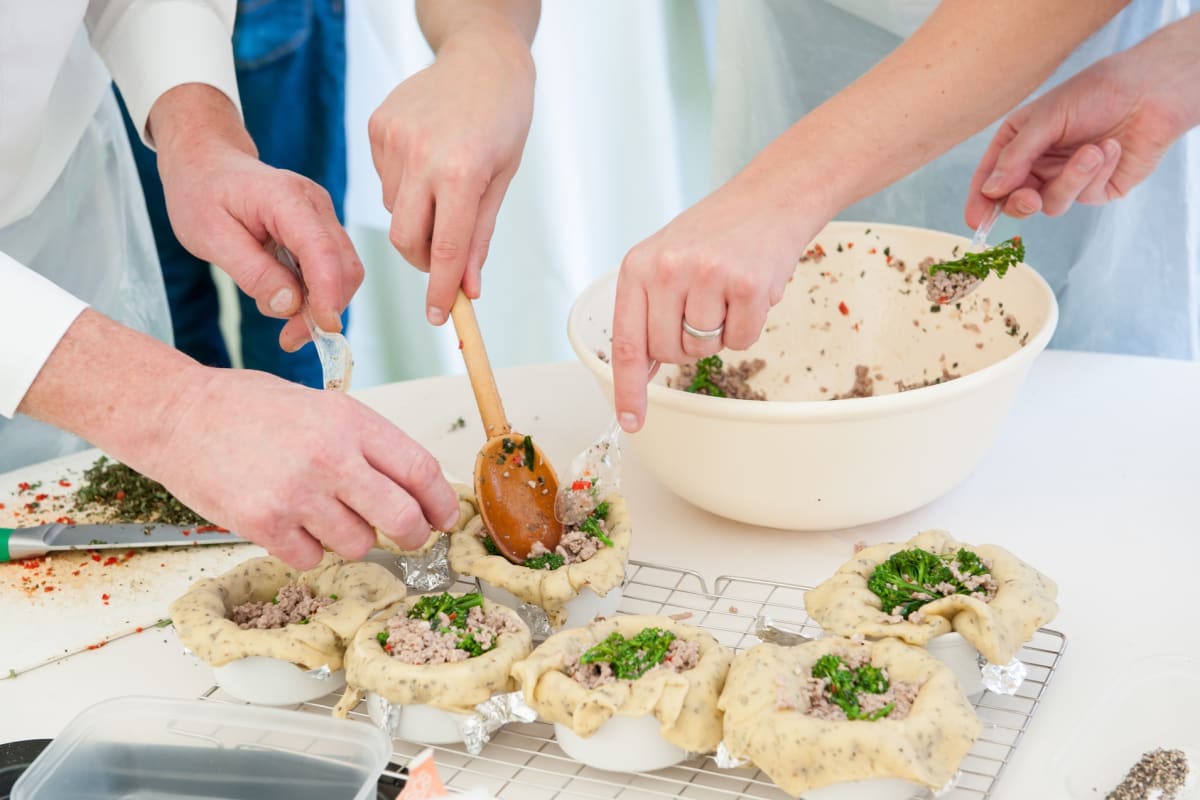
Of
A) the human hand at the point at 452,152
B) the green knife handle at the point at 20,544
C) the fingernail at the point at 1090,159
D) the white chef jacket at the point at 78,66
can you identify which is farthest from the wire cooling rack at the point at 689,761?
the white chef jacket at the point at 78,66

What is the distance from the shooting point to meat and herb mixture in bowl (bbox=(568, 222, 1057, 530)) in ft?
5.00

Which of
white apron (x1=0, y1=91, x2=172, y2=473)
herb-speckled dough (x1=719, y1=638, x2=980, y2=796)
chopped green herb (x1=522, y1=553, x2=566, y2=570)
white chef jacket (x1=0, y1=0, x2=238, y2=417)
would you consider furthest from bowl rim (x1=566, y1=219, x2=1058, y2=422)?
white apron (x1=0, y1=91, x2=172, y2=473)

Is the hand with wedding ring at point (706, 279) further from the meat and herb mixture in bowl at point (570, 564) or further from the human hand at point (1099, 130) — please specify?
the human hand at point (1099, 130)

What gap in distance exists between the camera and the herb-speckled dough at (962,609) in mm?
1288

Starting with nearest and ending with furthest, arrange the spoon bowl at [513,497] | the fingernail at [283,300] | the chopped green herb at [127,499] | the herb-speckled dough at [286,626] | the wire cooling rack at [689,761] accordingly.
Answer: the wire cooling rack at [689,761]
the herb-speckled dough at [286,626]
the spoon bowl at [513,497]
the fingernail at [283,300]
the chopped green herb at [127,499]

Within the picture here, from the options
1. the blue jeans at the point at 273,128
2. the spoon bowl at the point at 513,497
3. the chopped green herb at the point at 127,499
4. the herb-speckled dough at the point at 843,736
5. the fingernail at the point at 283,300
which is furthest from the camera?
the blue jeans at the point at 273,128

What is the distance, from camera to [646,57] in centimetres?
341

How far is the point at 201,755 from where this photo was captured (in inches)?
48.2

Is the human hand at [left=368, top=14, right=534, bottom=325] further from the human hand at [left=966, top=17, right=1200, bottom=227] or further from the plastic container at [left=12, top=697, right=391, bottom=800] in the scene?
the human hand at [left=966, top=17, right=1200, bottom=227]

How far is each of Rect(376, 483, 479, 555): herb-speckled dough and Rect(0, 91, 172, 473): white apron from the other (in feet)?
3.05

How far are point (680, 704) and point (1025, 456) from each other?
95 centimetres

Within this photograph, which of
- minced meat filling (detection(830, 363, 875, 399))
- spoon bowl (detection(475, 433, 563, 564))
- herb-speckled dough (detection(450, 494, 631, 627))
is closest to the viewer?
herb-speckled dough (detection(450, 494, 631, 627))

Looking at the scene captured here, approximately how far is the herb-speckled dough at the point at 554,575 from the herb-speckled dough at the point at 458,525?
4cm

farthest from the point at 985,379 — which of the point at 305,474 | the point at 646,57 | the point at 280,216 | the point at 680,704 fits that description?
the point at 646,57
